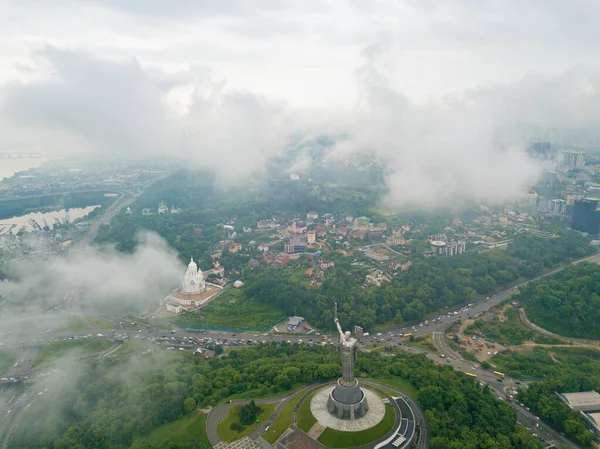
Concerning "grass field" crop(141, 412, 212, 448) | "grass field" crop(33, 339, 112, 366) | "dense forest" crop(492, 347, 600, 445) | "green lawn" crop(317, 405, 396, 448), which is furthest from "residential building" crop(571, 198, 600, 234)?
"grass field" crop(33, 339, 112, 366)

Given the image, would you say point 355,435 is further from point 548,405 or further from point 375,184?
point 375,184

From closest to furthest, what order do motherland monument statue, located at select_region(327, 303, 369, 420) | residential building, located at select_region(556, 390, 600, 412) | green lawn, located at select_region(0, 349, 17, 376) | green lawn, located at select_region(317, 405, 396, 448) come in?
green lawn, located at select_region(317, 405, 396, 448) → motherland monument statue, located at select_region(327, 303, 369, 420) → residential building, located at select_region(556, 390, 600, 412) → green lawn, located at select_region(0, 349, 17, 376)

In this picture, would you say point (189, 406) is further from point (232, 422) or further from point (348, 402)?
point (348, 402)

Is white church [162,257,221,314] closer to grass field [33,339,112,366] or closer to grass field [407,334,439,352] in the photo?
grass field [33,339,112,366]

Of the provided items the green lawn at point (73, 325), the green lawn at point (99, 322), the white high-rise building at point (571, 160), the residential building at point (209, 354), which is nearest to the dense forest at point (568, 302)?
the residential building at point (209, 354)

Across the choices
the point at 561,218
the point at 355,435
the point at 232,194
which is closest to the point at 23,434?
the point at 355,435

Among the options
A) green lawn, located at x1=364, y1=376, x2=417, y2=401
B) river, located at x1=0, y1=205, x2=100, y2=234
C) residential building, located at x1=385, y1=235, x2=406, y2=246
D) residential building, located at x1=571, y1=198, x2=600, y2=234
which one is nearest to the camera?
green lawn, located at x1=364, y1=376, x2=417, y2=401

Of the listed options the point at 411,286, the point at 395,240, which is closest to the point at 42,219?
the point at 395,240
